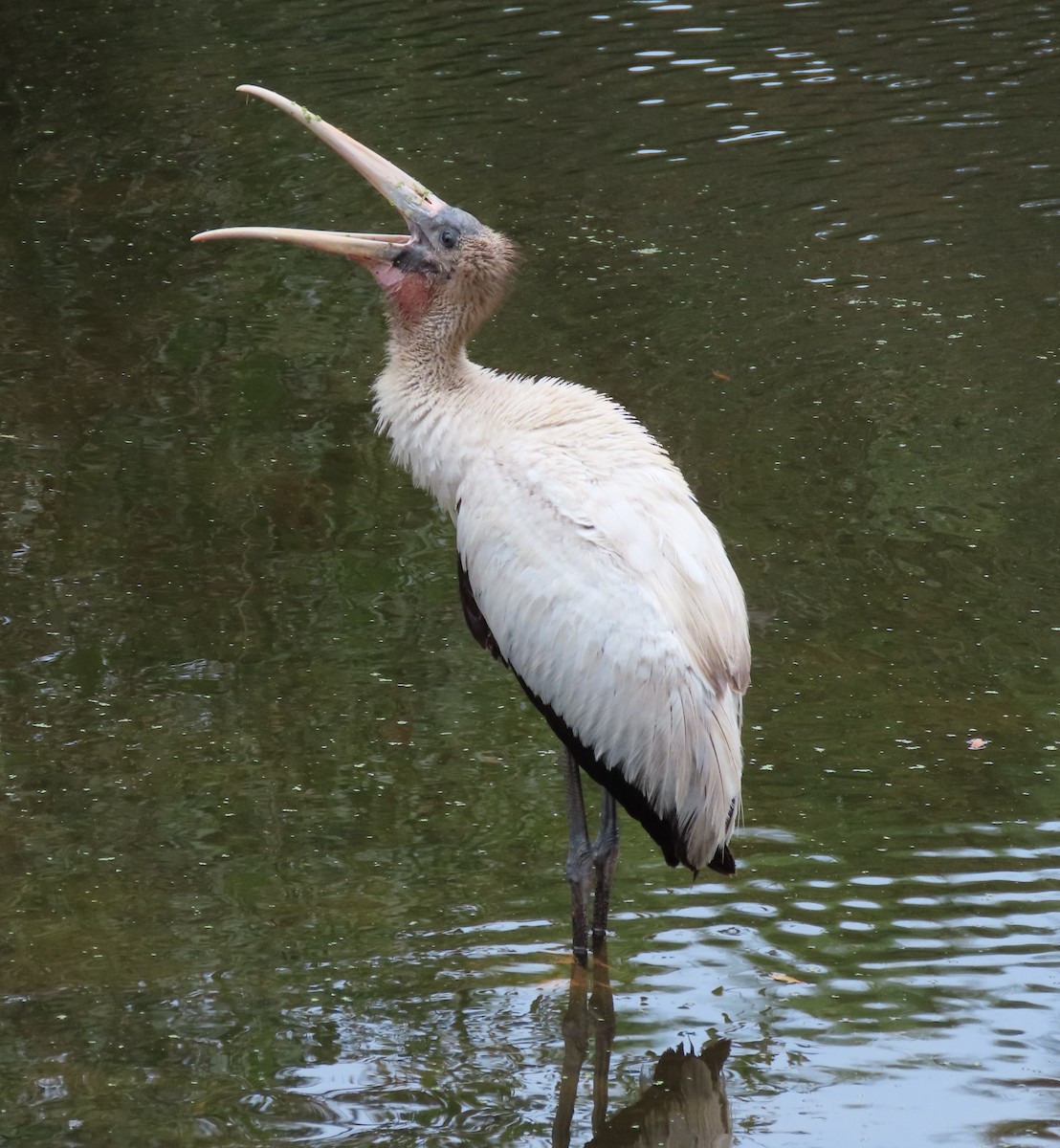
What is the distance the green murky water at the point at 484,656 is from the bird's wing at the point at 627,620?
60 centimetres

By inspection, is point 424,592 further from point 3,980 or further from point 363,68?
point 363,68

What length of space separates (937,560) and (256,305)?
3659 mm

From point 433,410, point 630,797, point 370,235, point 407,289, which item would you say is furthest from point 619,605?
point 370,235

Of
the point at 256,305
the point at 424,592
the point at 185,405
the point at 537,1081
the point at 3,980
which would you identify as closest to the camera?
the point at 537,1081

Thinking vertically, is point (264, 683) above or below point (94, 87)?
below

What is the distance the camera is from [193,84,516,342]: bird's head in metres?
4.21

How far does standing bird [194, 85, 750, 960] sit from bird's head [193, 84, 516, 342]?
0.27 meters

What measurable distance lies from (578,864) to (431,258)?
1.52 metres

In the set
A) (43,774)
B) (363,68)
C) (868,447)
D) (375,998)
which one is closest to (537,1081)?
(375,998)

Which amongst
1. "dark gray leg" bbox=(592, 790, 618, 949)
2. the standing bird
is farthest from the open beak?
"dark gray leg" bbox=(592, 790, 618, 949)

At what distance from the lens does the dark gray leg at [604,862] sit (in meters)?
3.93

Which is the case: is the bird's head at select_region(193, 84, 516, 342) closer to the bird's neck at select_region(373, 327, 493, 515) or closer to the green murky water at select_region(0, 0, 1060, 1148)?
the bird's neck at select_region(373, 327, 493, 515)

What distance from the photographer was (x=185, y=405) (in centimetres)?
700

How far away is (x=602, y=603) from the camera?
11.6 feet
